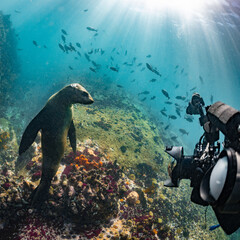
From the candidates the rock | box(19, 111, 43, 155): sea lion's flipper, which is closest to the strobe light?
box(19, 111, 43, 155): sea lion's flipper

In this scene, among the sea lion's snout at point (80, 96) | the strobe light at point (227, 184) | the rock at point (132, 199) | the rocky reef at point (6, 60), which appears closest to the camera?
the strobe light at point (227, 184)

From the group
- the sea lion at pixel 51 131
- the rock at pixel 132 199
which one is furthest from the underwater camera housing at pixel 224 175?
the rock at pixel 132 199

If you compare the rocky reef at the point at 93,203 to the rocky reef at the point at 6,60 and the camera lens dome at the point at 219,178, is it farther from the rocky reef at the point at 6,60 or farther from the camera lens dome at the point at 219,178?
the rocky reef at the point at 6,60

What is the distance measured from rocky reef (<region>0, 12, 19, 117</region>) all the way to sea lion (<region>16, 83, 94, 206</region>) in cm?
1446

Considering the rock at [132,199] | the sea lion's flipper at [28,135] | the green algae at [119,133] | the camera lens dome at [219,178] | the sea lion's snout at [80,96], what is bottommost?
the green algae at [119,133]

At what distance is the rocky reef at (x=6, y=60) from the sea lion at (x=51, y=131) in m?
14.5

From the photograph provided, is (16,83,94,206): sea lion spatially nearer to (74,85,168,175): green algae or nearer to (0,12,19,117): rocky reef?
(74,85,168,175): green algae

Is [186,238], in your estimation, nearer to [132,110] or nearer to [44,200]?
[44,200]

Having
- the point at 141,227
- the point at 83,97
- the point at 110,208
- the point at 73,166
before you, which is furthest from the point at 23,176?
the point at 141,227

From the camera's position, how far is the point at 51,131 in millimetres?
4074

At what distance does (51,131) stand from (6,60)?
21.6 meters

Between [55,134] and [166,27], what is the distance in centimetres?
4441

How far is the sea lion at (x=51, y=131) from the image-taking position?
3.89m

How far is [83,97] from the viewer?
13.9ft
